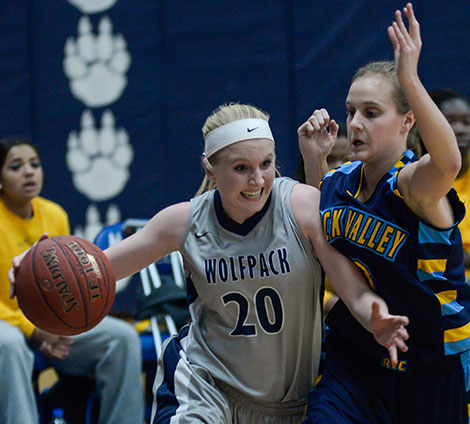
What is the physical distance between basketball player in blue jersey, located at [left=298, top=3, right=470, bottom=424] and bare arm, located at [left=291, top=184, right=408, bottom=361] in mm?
47

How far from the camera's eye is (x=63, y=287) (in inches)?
118

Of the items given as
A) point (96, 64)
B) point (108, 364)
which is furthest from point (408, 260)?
point (96, 64)

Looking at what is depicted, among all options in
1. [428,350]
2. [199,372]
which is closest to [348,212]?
[428,350]

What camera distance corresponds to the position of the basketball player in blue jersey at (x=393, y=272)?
2740mm

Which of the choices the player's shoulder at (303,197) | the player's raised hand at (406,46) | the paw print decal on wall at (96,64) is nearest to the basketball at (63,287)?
the player's shoulder at (303,197)

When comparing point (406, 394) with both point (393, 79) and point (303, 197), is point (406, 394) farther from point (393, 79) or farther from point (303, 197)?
point (393, 79)

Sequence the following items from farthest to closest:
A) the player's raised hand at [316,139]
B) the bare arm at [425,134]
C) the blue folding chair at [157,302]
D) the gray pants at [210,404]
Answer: the blue folding chair at [157,302]
the player's raised hand at [316,139]
the gray pants at [210,404]
the bare arm at [425,134]

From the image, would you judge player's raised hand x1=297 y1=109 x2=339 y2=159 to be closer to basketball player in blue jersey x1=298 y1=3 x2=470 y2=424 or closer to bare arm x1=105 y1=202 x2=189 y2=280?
basketball player in blue jersey x1=298 y1=3 x2=470 y2=424

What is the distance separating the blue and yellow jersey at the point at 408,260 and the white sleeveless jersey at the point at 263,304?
20 centimetres

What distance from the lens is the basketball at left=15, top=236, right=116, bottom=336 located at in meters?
3.00

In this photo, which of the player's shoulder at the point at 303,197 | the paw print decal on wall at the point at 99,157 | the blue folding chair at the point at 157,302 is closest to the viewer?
the player's shoulder at the point at 303,197

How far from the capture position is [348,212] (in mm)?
2828

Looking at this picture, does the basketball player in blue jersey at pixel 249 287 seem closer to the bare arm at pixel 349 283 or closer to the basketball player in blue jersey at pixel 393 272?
the bare arm at pixel 349 283

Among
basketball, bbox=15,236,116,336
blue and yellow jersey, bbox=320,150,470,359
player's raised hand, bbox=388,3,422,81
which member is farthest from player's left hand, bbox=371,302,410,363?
basketball, bbox=15,236,116,336
